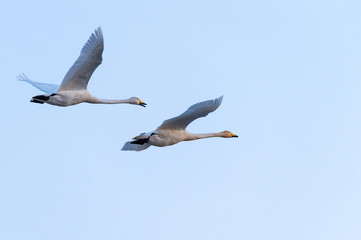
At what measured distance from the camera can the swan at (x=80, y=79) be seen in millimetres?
32375

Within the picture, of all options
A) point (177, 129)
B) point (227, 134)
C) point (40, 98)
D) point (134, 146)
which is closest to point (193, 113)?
point (177, 129)

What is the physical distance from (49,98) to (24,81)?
14.7 ft

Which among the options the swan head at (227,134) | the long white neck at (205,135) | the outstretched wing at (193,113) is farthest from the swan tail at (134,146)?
the swan head at (227,134)

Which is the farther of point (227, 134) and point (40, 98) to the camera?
point (227, 134)

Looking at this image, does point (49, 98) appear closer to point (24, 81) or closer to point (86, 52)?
point (86, 52)

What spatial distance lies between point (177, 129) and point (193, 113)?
146cm

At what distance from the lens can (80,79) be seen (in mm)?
33688

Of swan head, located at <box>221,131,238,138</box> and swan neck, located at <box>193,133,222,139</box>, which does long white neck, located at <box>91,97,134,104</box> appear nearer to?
swan neck, located at <box>193,133,222,139</box>

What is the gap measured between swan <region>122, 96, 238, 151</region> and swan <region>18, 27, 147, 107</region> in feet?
7.91

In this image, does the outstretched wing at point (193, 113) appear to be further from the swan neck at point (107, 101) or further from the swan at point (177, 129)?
the swan neck at point (107, 101)

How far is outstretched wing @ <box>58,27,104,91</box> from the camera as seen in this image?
32344 mm

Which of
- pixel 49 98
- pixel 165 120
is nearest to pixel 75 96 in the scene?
pixel 49 98

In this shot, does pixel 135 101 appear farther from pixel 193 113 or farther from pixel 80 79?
pixel 193 113

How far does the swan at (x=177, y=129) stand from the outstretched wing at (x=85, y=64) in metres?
2.67
